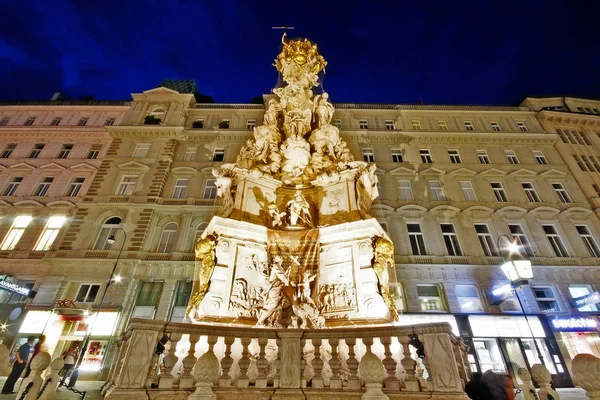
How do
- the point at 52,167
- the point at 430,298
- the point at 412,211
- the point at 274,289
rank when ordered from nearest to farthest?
the point at 274,289 < the point at 430,298 < the point at 412,211 < the point at 52,167

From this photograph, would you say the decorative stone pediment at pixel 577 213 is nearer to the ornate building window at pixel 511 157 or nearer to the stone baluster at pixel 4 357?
the ornate building window at pixel 511 157

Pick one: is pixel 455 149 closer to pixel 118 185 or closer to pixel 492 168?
pixel 492 168

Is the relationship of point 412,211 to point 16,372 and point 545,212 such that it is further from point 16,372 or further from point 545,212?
point 16,372

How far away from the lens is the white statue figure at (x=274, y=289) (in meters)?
7.17

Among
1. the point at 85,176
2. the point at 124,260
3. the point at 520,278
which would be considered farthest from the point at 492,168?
the point at 85,176

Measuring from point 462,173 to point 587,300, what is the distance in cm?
988

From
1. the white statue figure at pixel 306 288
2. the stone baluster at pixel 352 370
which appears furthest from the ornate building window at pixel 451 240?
the stone baluster at pixel 352 370

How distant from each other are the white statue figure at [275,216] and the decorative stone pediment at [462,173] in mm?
16605

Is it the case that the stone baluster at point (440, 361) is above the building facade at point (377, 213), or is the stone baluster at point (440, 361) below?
below

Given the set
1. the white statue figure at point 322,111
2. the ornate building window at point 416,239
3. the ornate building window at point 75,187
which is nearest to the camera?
the white statue figure at point 322,111

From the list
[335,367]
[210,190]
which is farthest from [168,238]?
[335,367]

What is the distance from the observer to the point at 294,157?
37.1 feet

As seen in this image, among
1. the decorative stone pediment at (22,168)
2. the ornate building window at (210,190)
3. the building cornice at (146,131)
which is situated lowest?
the ornate building window at (210,190)

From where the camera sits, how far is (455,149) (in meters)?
23.3
